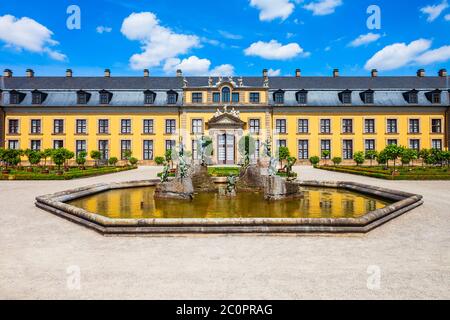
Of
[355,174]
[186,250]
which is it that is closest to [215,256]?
[186,250]

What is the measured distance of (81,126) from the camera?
1780 inches

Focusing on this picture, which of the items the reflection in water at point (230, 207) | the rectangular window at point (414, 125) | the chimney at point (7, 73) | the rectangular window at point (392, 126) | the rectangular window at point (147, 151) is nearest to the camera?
the reflection in water at point (230, 207)

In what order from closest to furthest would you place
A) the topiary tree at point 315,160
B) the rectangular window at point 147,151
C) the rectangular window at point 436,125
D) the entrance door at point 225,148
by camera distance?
the topiary tree at point 315,160, the entrance door at point 225,148, the rectangular window at point 436,125, the rectangular window at point 147,151

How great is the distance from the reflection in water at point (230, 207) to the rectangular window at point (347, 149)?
3277 centimetres

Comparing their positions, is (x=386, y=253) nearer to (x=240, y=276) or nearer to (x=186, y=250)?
(x=240, y=276)

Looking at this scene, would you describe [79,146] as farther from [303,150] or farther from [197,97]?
[303,150]

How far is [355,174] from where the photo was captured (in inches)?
1070

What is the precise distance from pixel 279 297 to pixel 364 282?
1.66 metres

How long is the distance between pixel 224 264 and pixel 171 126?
40890 millimetres

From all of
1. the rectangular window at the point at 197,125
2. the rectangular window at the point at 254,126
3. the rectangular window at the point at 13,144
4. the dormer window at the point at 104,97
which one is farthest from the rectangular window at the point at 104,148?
the rectangular window at the point at 254,126

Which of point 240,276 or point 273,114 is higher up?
point 273,114

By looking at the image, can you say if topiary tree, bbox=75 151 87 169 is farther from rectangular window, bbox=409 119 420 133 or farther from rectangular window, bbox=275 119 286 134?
rectangular window, bbox=409 119 420 133

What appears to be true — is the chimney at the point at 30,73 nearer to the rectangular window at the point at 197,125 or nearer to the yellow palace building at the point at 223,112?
the yellow palace building at the point at 223,112

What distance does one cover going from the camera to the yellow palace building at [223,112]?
44.4 metres
